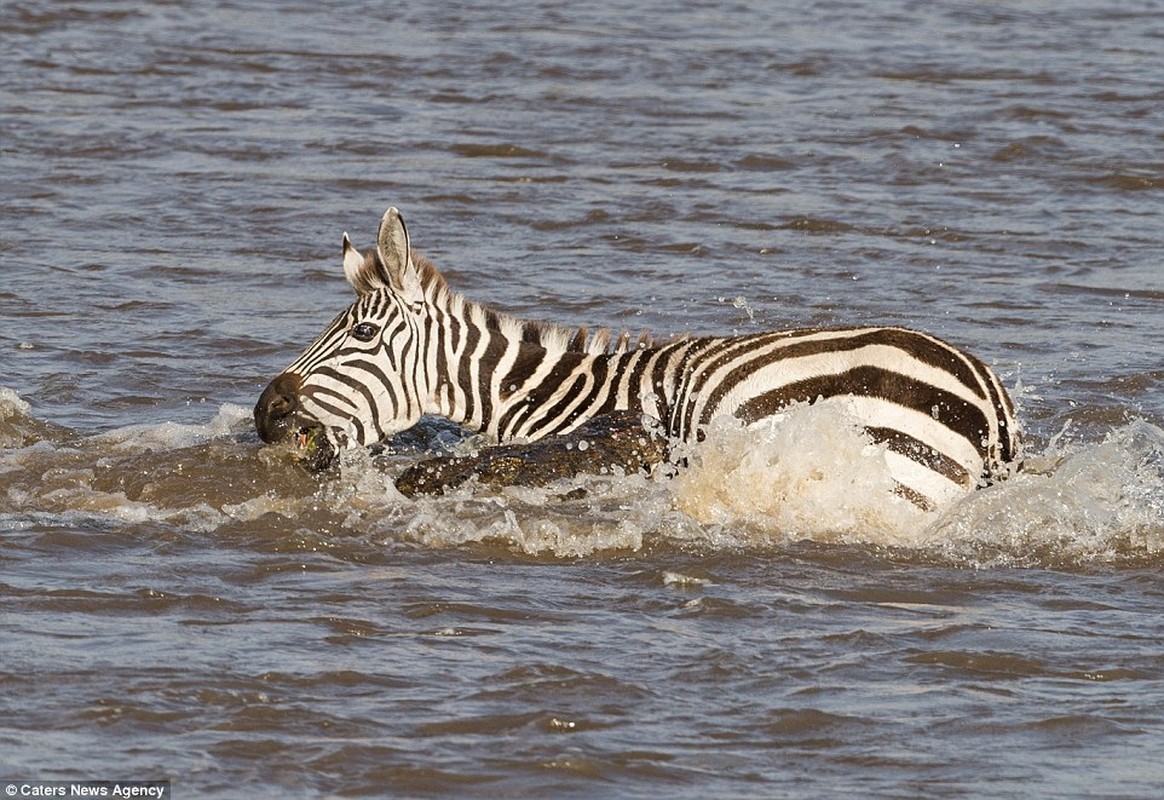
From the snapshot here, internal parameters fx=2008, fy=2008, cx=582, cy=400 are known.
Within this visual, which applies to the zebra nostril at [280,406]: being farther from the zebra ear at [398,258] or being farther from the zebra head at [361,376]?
the zebra ear at [398,258]

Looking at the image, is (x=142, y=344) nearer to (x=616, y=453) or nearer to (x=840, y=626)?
(x=616, y=453)

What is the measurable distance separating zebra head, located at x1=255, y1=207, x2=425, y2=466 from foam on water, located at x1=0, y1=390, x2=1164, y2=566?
0.53 feet

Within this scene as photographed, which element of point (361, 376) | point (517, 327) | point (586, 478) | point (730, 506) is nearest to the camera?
point (730, 506)

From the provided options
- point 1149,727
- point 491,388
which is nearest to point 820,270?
point 491,388

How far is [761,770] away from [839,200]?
9.86 meters

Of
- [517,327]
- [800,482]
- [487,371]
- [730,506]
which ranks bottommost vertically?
[730,506]

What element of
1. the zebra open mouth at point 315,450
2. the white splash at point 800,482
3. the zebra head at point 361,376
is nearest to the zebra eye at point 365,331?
the zebra head at point 361,376

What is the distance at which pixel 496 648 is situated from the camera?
21.5 ft

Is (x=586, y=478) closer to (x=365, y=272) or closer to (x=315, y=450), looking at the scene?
(x=315, y=450)

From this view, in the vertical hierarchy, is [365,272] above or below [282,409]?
above

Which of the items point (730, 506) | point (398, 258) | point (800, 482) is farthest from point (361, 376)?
point (800, 482)

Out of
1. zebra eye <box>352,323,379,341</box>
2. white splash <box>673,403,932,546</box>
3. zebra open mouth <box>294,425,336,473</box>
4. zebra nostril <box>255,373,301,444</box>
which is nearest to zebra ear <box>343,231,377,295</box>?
zebra eye <box>352,323,379,341</box>

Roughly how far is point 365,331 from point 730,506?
1.80 m

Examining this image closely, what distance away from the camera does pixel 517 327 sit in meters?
8.93
